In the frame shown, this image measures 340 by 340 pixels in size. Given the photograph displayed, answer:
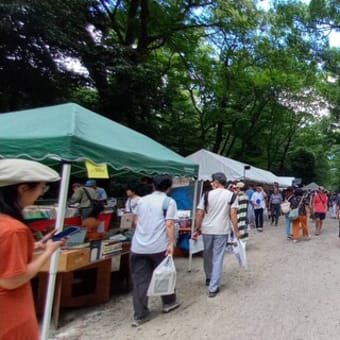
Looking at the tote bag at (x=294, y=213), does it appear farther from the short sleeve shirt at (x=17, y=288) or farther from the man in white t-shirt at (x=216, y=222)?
the short sleeve shirt at (x=17, y=288)

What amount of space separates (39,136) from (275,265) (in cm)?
617

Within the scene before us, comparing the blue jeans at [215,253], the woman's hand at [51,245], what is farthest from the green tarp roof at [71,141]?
the woman's hand at [51,245]

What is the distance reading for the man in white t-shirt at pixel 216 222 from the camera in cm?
662

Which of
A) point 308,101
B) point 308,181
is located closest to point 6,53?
point 308,101

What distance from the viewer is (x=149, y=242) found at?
536 centimetres

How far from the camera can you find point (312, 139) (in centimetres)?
4219

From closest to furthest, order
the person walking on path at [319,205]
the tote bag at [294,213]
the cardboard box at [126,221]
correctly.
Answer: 1. the cardboard box at [126,221]
2. the tote bag at [294,213]
3. the person walking on path at [319,205]

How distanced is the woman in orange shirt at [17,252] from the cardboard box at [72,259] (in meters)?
3.00

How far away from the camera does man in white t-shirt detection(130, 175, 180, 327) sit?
5.35 metres

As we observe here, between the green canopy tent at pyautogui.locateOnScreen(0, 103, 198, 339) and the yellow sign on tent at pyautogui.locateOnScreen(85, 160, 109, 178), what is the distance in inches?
2.4

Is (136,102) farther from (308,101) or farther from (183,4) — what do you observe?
(308,101)

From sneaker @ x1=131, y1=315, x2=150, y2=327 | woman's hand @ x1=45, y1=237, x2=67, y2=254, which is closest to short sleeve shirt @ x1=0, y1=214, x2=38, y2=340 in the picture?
woman's hand @ x1=45, y1=237, x2=67, y2=254

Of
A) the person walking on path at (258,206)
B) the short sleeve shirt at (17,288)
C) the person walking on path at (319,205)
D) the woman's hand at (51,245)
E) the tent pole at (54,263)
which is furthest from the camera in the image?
the person walking on path at (258,206)

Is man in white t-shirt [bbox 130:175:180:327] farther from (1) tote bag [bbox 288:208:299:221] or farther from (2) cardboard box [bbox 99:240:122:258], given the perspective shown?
(1) tote bag [bbox 288:208:299:221]
